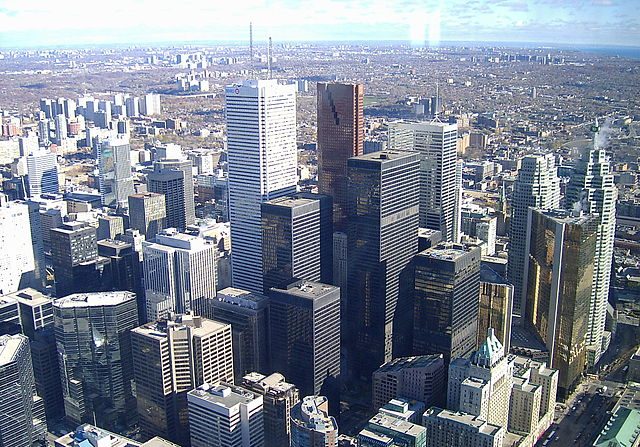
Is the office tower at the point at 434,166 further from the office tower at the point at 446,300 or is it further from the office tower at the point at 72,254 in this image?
the office tower at the point at 72,254

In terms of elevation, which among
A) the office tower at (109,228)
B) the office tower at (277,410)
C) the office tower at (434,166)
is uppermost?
the office tower at (434,166)

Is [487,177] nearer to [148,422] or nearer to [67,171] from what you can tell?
[148,422]

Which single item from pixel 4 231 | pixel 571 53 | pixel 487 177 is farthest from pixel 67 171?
pixel 571 53

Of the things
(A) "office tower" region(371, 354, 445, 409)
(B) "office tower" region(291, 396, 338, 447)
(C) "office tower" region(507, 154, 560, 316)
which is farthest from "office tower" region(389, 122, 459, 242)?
(B) "office tower" region(291, 396, 338, 447)

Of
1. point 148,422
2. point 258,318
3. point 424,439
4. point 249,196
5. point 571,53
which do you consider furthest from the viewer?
point 249,196

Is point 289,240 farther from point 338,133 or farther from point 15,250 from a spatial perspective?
point 15,250

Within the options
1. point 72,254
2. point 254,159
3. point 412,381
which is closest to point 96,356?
point 72,254

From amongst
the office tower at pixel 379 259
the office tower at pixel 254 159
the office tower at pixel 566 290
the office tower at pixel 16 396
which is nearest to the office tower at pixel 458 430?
the office tower at pixel 379 259
